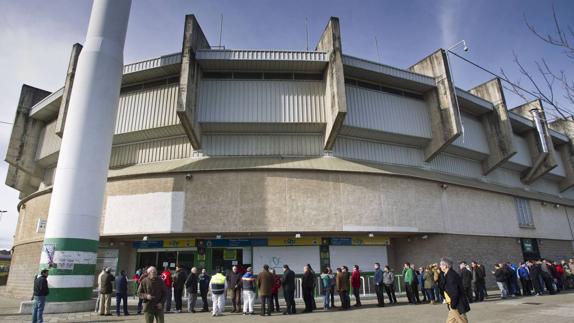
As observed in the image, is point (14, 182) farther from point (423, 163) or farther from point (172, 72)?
point (423, 163)

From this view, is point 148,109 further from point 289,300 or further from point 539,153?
point 539,153

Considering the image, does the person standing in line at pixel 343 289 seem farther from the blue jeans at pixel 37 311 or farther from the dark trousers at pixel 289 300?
the blue jeans at pixel 37 311

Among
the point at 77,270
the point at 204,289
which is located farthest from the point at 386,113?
the point at 77,270

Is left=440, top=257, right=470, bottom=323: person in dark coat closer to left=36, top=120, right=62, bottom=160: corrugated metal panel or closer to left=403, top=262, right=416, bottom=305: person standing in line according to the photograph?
left=403, top=262, right=416, bottom=305: person standing in line

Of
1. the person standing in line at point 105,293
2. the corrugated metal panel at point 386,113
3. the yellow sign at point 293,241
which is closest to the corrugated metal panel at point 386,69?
the corrugated metal panel at point 386,113

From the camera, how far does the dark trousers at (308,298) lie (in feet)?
42.1

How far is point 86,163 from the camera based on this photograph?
47.4 ft

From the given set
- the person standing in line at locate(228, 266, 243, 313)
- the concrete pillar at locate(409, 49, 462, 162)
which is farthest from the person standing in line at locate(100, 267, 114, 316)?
the concrete pillar at locate(409, 49, 462, 162)

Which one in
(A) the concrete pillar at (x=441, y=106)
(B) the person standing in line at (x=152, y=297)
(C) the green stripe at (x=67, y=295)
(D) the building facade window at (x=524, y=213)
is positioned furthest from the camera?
(D) the building facade window at (x=524, y=213)

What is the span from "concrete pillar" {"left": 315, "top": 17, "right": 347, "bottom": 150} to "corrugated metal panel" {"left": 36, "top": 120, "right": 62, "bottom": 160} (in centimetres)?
1932

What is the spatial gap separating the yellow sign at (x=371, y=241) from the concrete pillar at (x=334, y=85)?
576 centimetres

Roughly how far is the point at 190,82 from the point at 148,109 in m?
4.51

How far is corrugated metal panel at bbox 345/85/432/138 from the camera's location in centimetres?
2192

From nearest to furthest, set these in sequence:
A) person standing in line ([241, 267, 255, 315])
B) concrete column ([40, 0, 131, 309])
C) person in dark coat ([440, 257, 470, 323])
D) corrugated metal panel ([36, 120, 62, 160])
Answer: person in dark coat ([440, 257, 470, 323]) < person standing in line ([241, 267, 255, 315]) < concrete column ([40, 0, 131, 309]) < corrugated metal panel ([36, 120, 62, 160])
